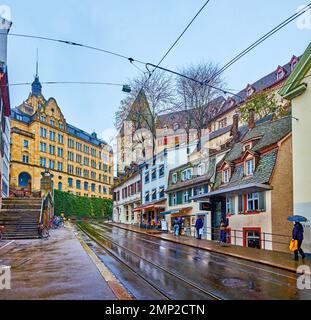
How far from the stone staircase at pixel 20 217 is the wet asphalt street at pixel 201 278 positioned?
13.2 metres

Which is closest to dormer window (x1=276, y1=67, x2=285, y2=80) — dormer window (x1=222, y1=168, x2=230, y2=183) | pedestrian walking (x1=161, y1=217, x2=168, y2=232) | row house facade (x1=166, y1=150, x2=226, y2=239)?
row house facade (x1=166, y1=150, x2=226, y2=239)

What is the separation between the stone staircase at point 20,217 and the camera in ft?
89.8

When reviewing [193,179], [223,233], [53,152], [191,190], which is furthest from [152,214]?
[53,152]

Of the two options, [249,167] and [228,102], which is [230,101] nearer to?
[228,102]

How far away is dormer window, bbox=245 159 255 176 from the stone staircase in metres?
15.2

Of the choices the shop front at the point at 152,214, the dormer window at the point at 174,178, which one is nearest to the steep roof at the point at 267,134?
the dormer window at the point at 174,178

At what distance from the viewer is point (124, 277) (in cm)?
1125

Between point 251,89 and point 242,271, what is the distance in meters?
45.4

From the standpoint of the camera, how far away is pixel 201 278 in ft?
37.2

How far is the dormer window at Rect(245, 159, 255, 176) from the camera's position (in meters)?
23.1

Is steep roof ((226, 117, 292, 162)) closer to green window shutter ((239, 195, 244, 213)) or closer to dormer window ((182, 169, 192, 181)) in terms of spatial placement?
green window shutter ((239, 195, 244, 213))

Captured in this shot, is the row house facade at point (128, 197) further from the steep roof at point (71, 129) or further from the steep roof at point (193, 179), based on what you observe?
the steep roof at point (71, 129)

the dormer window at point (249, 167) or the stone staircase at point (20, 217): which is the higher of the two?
the dormer window at point (249, 167)
